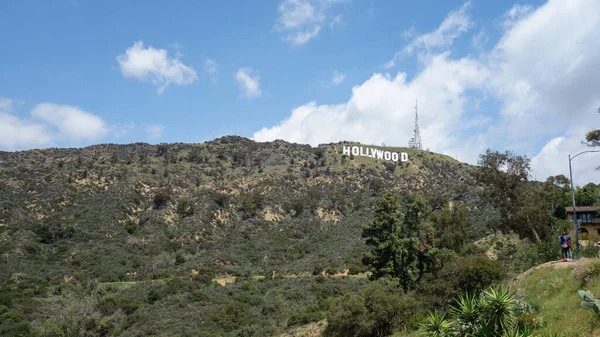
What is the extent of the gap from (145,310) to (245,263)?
23.0 m

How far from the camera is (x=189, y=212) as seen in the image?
8419 centimetres

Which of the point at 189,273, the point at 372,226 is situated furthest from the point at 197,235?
the point at 372,226

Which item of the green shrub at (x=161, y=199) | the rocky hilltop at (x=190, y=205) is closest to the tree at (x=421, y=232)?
the rocky hilltop at (x=190, y=205)

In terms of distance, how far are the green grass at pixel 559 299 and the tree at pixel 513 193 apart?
16834 mm

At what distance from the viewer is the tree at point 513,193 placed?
38000 mm

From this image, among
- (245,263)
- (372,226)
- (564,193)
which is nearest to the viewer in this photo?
(372,226)

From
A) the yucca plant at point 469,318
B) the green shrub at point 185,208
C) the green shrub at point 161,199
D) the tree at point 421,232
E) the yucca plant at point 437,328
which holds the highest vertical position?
the green shrub at point 161,199

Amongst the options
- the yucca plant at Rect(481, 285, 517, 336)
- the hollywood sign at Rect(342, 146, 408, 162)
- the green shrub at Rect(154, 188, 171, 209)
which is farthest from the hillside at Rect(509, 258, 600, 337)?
the hollywood sign at Rect(342, 146, 408, 162)

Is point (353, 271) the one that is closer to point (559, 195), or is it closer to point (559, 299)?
point (559, 195)

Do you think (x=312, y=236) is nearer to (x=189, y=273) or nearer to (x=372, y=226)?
(x=189, y=273)

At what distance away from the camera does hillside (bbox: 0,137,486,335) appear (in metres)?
60.1

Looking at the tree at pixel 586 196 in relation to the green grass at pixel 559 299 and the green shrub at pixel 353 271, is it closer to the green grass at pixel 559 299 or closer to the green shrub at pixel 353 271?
the green shrub at pixel 353 271

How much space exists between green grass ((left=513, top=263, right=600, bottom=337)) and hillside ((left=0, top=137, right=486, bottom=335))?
80.6ft

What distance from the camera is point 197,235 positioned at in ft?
255
